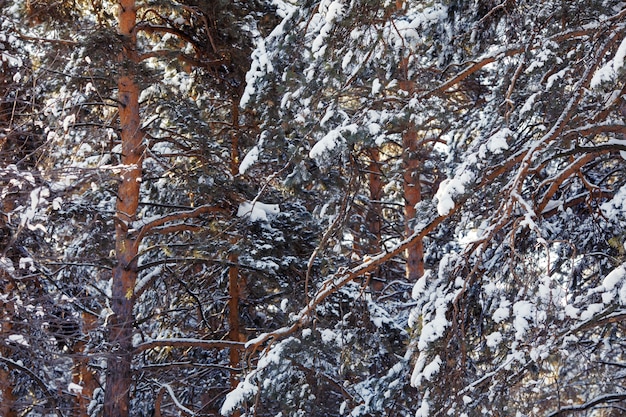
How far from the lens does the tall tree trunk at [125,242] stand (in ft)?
26.7

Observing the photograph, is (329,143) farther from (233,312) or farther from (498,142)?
(233,312)

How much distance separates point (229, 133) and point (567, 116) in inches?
241

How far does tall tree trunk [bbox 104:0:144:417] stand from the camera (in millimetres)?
8133

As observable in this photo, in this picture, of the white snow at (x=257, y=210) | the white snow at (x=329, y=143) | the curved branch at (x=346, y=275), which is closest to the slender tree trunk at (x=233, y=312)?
the white snow at (x=257, y=210)

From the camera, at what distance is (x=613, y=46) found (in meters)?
5.64

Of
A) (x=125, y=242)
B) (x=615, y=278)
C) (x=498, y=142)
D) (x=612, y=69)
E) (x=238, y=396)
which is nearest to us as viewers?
(x=612, y=69)

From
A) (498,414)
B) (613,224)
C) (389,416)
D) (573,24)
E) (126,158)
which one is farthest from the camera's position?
(126,158)

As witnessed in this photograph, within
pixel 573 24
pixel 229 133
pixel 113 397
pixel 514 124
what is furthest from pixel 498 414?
pixel 229 133

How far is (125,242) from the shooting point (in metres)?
8.64

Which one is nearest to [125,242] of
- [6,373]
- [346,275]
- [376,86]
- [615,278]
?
[6,373]

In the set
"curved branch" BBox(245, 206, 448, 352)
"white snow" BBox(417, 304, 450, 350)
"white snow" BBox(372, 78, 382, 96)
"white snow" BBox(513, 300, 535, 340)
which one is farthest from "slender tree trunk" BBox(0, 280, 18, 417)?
"white snow" BBox(513, 300, 535, 340)

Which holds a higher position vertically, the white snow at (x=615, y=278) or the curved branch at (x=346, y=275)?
the curved branch at (x=346, y=275)

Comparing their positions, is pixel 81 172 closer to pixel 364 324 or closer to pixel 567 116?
pixel 364 324

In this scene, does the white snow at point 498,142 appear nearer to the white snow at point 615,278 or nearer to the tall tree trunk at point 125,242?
the white snow at point 615,278
